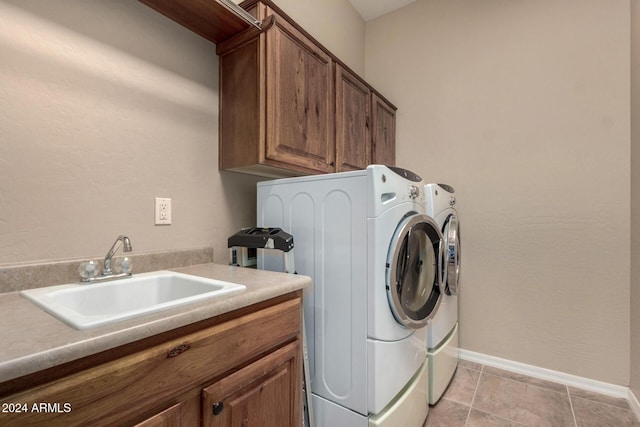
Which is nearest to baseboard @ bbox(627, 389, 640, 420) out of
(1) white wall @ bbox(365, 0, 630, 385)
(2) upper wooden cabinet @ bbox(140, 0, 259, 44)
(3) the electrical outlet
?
(1) white wall @ bbox(365, 0, 630, 385)

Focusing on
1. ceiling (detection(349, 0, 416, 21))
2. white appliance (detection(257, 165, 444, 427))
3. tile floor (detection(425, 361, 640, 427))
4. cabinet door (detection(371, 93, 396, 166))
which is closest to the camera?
white appliance (detection(257, 165, 444, 427))

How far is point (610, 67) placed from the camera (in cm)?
193

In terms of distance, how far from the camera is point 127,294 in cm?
→ 113

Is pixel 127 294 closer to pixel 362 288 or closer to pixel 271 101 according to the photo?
pixel 362 288

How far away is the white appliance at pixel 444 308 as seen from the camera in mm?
1761

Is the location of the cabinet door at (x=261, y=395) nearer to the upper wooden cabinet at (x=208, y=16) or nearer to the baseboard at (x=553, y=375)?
the upper wooden cabinet at (x=208, y=16)

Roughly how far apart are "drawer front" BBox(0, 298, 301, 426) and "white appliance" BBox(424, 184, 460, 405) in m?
1.23

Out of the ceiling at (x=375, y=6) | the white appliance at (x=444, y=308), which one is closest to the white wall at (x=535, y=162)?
the ceiling at (x=375, y=6)

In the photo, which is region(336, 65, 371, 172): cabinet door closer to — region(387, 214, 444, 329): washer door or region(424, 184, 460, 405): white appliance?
region(424, 184, 460, 405): white appliance

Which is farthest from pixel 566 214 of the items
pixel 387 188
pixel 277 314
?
pixel 277 314

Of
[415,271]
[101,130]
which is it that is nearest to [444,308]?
[415,271]

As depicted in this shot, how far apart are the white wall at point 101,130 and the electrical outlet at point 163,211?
31 mm

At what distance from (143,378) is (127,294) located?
59 centimetres

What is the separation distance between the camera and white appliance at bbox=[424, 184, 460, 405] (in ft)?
5.78
